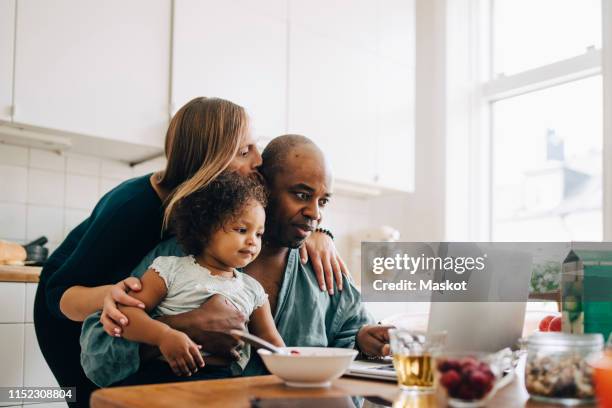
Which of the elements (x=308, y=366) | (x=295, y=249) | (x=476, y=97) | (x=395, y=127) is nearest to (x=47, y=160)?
(x=295, y=249)

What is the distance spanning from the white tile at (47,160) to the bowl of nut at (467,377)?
94.4 inches

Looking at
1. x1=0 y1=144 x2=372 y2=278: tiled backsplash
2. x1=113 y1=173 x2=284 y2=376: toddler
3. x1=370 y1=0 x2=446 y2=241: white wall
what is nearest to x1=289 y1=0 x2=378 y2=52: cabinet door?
x1=370 y1=0 x2=446 y2=241: white wall

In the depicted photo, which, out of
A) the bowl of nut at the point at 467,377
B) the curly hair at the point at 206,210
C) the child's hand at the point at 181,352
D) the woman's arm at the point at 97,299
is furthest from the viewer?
the curly hair at the point at 206,210

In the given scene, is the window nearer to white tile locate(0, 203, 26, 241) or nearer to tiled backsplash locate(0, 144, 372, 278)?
tiled backsplash locate(0, 144, 372, 278)

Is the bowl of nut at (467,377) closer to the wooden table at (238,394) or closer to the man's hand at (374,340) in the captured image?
the wooden table at (238,394)

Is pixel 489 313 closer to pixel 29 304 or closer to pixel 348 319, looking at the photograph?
pixel 348 319

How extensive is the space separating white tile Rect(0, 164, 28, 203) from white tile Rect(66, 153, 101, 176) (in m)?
0.20


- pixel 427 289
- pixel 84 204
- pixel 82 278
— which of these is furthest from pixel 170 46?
pixel 427 289

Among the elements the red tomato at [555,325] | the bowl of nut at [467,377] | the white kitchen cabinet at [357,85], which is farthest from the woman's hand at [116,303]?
the white kitchen cabinet at [357,85]

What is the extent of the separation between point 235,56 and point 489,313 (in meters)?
2.20

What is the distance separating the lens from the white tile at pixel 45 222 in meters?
2.76

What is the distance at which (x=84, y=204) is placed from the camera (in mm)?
2930

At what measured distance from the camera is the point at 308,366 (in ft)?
2.93

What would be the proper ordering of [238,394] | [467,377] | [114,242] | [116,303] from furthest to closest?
[114,242] → [116,303] → [238,394] → [467,377]
